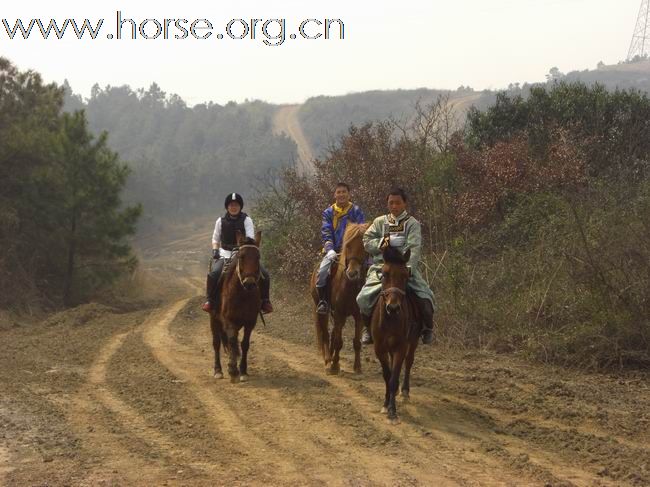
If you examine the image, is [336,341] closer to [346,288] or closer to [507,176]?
[346,288]

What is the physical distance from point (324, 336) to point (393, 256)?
3911 millimetres

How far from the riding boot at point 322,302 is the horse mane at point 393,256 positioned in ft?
10.1

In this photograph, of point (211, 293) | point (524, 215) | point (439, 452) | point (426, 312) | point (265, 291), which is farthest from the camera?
point (524, 215)

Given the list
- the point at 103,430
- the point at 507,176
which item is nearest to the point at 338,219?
the point at 103,430

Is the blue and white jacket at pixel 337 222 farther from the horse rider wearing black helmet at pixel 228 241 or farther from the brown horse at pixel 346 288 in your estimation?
the horse rider wearing black helmet at pixel 228 241

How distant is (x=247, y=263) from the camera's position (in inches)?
410

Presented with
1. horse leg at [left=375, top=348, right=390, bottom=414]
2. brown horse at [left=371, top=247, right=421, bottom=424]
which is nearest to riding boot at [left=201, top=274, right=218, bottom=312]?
brown horse at [left=371, top=247, right=421, bottom=424]

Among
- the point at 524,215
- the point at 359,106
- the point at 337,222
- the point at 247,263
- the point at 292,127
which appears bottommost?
the point at 247,263

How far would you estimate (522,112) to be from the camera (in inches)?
934

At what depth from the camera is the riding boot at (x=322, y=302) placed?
11289mm

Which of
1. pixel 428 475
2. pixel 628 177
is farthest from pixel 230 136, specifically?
pixel 428 475

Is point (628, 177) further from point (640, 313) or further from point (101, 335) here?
point (101, 335)

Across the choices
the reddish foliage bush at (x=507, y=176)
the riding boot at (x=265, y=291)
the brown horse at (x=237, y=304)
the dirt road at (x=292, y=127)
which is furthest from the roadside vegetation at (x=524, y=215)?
the dirt road at (x=292, y=127)

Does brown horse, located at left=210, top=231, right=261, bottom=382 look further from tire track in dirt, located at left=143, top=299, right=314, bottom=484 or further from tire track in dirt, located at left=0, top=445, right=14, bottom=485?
tire track in dirt, located at left=0, top=445, right=14, bottom=485
